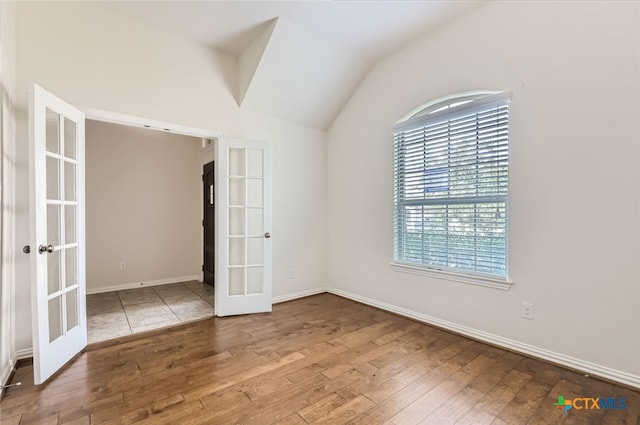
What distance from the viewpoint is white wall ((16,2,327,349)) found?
2430mm

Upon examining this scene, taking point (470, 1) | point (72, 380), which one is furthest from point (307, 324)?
point (470, 1)

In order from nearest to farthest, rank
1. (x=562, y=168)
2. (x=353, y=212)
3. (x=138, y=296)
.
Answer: (x=562, y=168) → (x=353, y=212) → (x=138, y=296)

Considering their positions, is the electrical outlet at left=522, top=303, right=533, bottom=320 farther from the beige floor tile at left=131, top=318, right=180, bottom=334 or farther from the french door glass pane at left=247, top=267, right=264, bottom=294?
the beige floor tile at left=131, top=318, right=180, bottom=334

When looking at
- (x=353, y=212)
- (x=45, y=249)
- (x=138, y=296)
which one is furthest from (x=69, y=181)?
(x=353, y=212)

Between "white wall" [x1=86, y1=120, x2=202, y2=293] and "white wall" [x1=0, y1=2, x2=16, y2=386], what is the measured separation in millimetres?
2437

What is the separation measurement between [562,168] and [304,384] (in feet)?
8.50

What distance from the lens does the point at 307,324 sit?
3.19 meters

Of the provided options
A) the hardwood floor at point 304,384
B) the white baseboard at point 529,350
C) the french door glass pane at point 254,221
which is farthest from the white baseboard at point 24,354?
the white baseboard at point 529,350

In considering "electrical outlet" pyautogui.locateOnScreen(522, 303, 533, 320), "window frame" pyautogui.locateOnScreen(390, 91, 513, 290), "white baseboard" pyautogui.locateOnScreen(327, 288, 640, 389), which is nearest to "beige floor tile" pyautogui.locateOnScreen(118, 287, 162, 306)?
"white baseboard" pyautogui.locateOnScreen(327, 288, 640, 389)

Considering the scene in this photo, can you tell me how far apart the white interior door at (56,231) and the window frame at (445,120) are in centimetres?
322

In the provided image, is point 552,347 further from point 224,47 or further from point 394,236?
point 224,47

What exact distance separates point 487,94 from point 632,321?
2111mm

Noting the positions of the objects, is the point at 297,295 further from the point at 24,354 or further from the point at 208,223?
the point at 24,354

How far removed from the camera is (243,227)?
3.56 metres
